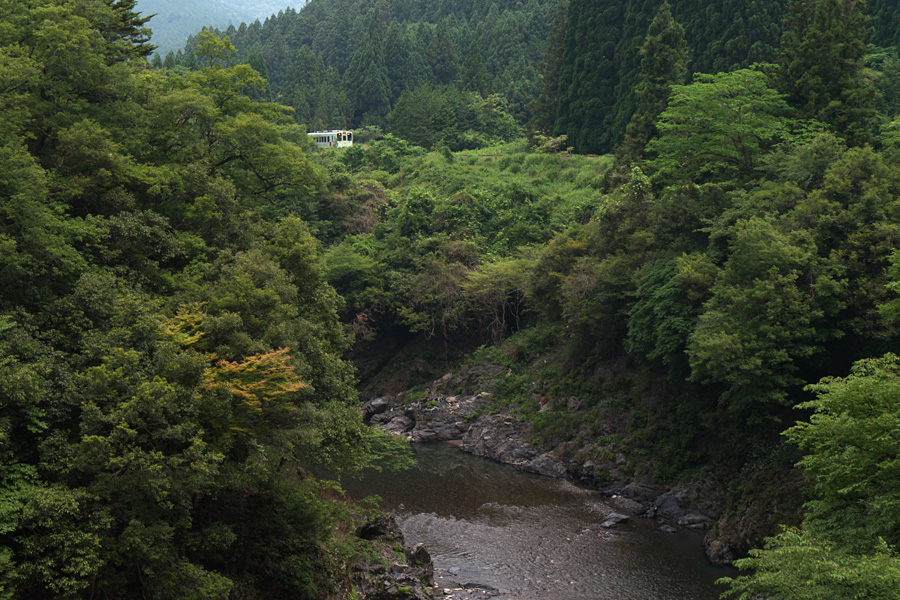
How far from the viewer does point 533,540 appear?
86.2 ft

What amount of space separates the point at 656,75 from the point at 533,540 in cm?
2738

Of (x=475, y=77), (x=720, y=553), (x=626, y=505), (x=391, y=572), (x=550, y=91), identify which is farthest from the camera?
(x=475, y=77)

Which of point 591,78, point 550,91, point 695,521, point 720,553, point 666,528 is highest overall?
point 591,78

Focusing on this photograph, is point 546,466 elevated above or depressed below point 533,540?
below

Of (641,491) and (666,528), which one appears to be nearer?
(666,528)

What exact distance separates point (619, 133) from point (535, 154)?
26.6ft

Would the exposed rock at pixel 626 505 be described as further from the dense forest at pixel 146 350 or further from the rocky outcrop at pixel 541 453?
the dense forest at pixel 146 350

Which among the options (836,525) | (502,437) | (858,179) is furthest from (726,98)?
(836,525)

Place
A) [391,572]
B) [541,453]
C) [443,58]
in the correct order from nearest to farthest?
[391,572], [541,453], [443,58]

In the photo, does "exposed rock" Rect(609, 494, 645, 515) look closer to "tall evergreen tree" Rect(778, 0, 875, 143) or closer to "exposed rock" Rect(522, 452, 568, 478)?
"exposed rock" Rect(522, 452, 568, 478)

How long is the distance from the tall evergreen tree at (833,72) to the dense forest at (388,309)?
0.42 feet

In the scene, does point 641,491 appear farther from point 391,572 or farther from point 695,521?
point 391,572

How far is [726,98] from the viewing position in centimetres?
3288

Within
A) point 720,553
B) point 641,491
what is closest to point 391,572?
point 720,553
